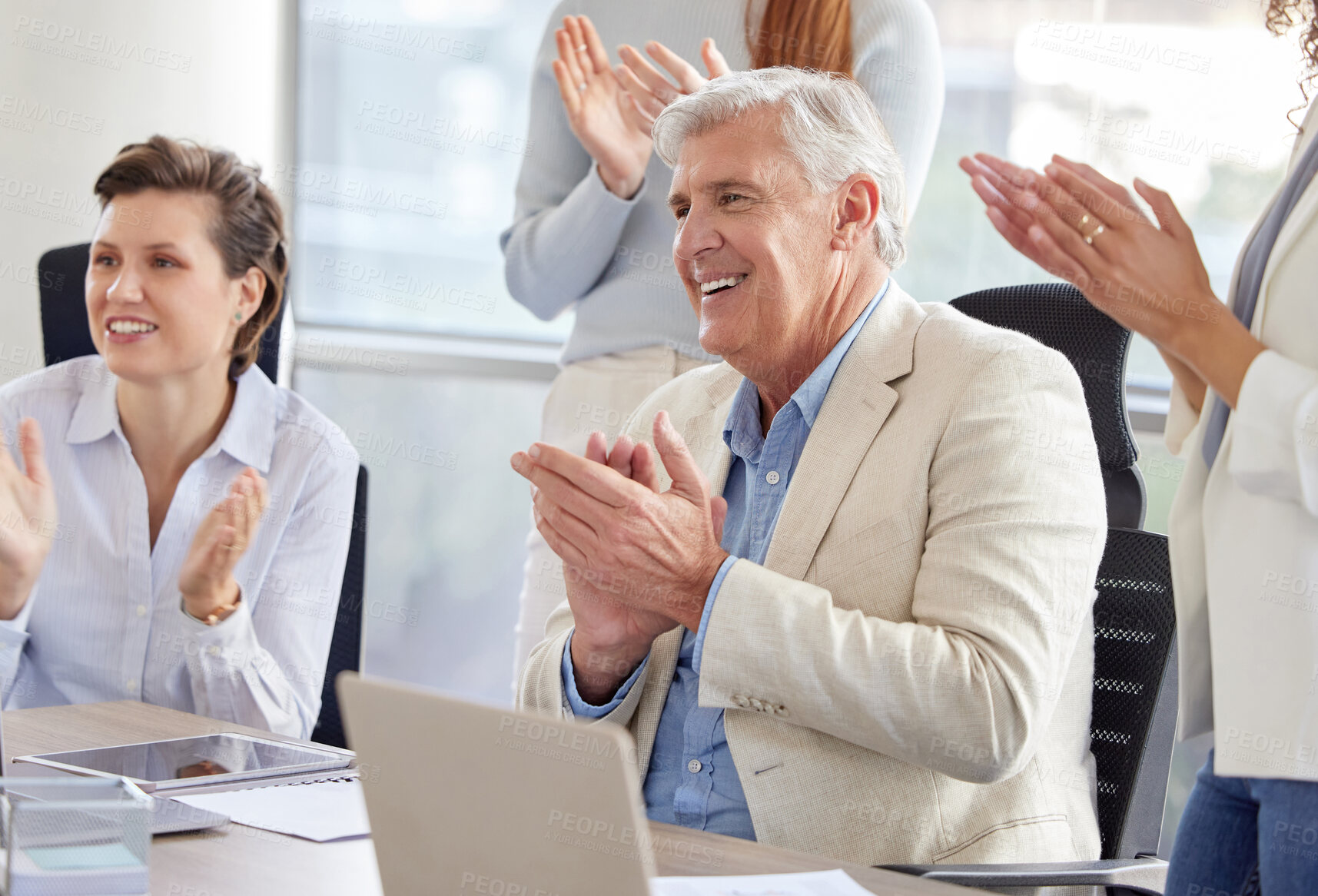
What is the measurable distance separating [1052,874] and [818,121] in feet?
3.15

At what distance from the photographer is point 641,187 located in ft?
7.39

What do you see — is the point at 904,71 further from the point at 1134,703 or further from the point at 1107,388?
the point at 1134,703

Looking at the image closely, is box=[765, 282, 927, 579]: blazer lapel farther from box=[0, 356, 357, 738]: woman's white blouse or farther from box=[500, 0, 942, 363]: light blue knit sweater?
box=[0, 356, 357, 738]: woman's white blouse

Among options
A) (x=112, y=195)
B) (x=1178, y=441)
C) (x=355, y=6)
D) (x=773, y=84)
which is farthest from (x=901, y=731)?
(x=355, y=6)

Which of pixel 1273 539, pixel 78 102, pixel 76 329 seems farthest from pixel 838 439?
pixel 78 102

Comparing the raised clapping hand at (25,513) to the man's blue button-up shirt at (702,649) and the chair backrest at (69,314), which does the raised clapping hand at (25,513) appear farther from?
the man's blue button-up shirt at (702,649)

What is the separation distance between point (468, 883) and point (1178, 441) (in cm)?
102

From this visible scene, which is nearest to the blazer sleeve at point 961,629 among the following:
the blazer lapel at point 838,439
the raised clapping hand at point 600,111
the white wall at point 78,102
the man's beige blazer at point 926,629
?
the man's beige blazer at point 926,629

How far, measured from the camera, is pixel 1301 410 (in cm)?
113

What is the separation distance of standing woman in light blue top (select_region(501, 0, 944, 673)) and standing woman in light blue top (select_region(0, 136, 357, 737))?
44cm

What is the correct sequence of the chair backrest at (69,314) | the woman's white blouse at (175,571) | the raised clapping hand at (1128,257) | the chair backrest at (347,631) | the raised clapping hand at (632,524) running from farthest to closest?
the chair backrest at (69,314) → the chair backrest at (347,631) → the woman's white blouse at (175,571) → the raised clapping hand at (632,524) → the raised clapping hand at (1128,257)

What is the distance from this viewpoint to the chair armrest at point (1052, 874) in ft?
3.84

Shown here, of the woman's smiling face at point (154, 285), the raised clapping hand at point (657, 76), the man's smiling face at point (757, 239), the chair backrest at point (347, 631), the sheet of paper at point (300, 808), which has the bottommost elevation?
the chair backrest at point (347, 631)

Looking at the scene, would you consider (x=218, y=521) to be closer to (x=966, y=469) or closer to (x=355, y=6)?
(x=966, y=469)
